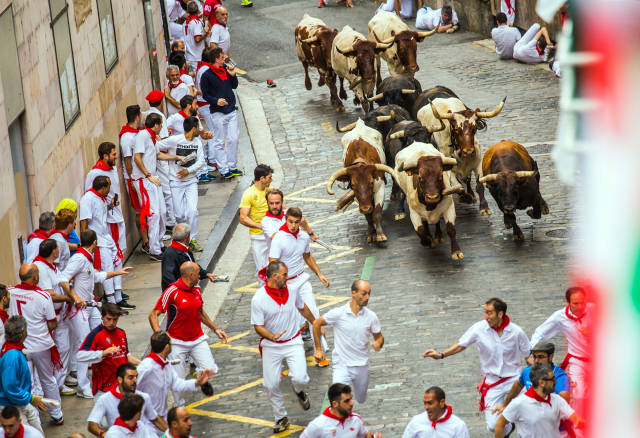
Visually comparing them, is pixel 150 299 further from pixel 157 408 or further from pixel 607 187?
pixel 607 187

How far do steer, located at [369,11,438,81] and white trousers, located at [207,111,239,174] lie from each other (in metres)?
4.94

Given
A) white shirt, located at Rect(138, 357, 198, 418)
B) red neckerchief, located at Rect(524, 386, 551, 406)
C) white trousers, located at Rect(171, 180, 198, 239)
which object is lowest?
white trousers, located at Rect(171, 180, 198, 239)

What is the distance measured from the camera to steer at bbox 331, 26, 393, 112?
68.7ft

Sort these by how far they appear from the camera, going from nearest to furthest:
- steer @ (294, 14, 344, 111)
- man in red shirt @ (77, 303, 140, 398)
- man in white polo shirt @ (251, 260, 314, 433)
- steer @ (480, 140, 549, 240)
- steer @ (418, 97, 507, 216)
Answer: man in red shirt @ (77, 303, 140, 398)
man in white polo shirt @ (251, 260, 314, 433)
steer @ (480, 140, 549, 240)
steer @ (418, 97, 507, 216)
steer @ (294, 14, 344, 111)

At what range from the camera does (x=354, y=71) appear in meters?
21.4

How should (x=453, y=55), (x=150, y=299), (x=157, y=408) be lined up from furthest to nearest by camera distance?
1. (x=453, y=55)
2. (x=150, y=299)
3. (x=157, y=408)

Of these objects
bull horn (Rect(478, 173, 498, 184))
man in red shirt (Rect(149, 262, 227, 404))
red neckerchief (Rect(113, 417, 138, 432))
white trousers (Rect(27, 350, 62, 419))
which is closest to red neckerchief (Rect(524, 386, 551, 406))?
red neckerchief (Rect(113, 417, 138, 432))

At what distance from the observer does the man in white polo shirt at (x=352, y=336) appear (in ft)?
30.2

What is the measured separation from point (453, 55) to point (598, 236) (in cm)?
2571

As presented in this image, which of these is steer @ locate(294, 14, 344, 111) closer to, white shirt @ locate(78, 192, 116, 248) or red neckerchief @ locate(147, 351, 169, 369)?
white shirt @ locate(78, 192, 116, 248)

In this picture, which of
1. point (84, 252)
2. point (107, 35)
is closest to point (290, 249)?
point (84, 252)

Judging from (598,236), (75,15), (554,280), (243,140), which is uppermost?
(598,236)

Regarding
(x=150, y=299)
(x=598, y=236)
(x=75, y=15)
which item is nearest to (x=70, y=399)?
(x=150, y=299)

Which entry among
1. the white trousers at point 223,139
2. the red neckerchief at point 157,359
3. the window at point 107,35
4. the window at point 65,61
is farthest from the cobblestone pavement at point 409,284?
the window at point 107,35
